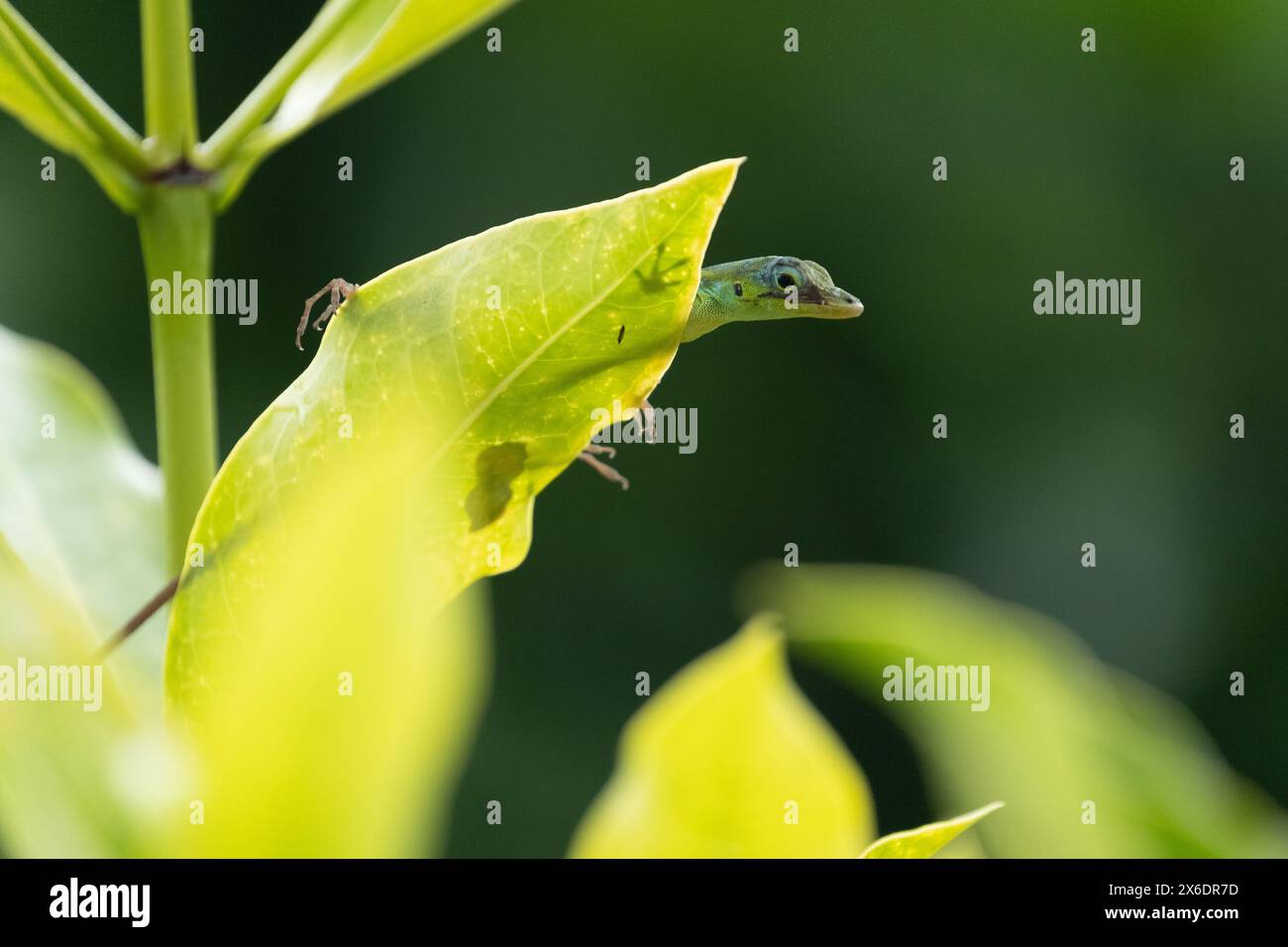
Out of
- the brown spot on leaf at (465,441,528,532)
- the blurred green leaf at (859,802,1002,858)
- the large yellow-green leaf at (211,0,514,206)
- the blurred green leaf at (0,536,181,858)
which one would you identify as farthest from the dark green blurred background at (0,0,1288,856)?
the blurred green leaf at (0,536,181,858)

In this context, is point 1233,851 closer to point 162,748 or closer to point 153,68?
point 162,748

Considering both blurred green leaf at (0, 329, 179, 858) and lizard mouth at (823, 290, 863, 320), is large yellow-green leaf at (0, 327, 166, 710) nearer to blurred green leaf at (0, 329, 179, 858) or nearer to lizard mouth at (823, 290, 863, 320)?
blurred green leaf at (0, 329, 179, 858)

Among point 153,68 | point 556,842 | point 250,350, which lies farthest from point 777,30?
point 153,68

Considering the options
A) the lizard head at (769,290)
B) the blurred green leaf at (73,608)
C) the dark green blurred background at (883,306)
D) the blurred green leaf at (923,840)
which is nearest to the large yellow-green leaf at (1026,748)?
the blurred green leaf at (923,840)

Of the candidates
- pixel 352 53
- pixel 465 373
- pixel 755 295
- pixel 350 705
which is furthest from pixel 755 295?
pixel 350 705

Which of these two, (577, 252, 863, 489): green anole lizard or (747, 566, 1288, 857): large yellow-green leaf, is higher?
(577, 252, 863, 489): green anole lizard

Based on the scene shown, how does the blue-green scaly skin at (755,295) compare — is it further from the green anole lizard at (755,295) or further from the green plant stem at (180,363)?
the green plant stem at (180,363)

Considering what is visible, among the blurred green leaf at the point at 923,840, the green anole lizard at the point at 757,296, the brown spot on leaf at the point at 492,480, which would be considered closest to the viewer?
the blurred green leaf at the point at 923,840
